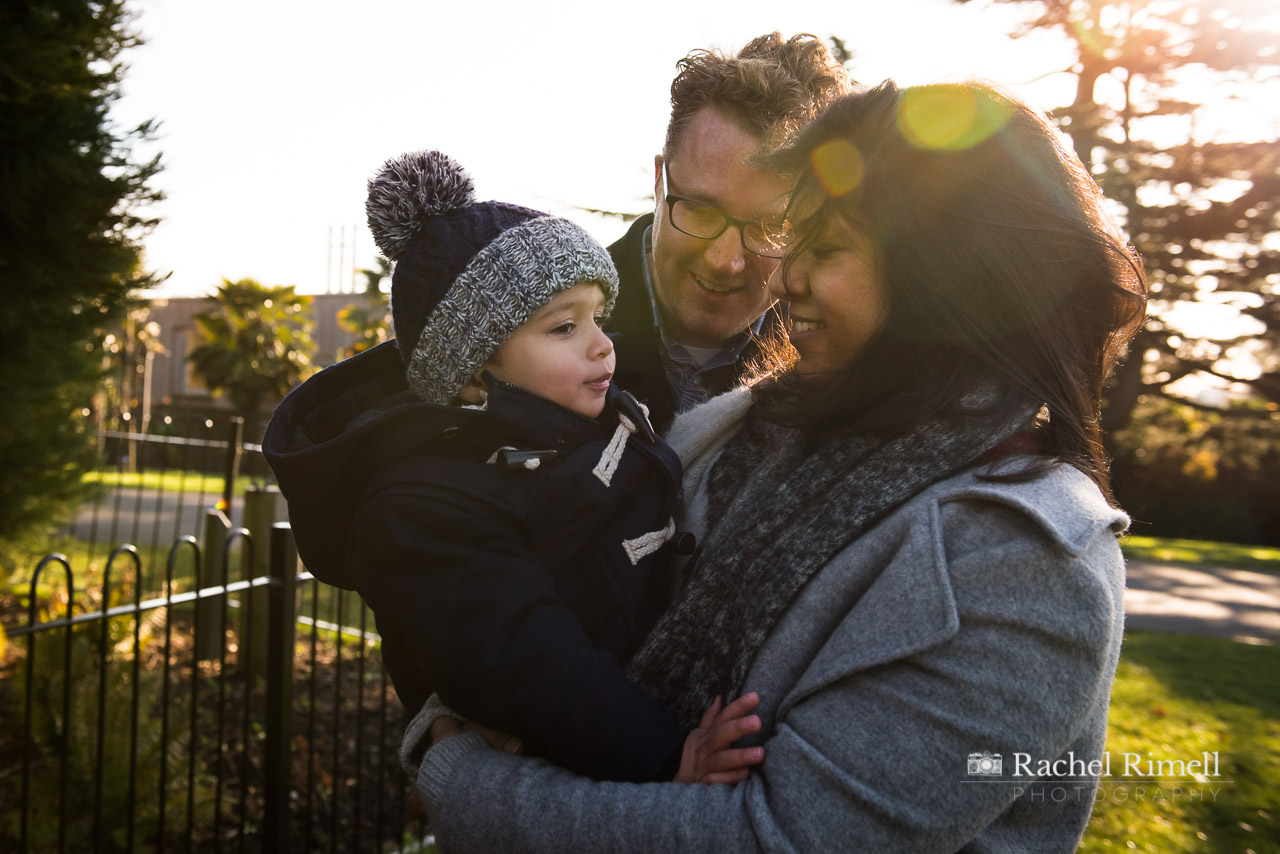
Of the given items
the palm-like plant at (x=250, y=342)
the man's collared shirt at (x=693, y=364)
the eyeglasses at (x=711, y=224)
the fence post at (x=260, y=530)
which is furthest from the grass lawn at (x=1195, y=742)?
the palm-like plant at (x=250, y=342)

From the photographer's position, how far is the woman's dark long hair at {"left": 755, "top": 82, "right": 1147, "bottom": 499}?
130 centimetres

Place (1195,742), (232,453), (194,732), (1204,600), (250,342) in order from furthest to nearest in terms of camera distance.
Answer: (250,342)
(1204,600)
(232,453)
(1195,742)
(194,732)

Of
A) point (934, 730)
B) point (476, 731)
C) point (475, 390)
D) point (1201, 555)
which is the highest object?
point (475, 390)

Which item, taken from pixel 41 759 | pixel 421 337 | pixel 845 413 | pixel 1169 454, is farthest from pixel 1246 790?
pixel 1169 454

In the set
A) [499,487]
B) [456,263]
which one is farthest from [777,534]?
[456,263]

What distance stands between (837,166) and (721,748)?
37.3 inches

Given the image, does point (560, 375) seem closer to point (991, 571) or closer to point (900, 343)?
point (900, 343)

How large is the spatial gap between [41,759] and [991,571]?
491cm

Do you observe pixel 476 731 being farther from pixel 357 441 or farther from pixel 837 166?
pixel 837 166

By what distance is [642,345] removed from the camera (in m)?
2.35

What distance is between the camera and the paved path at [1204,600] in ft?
29.1

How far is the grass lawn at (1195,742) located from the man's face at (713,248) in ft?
11.3

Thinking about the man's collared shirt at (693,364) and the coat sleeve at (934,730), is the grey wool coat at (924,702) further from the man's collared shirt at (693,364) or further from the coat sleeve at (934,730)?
the man's collared shirt at (693,364)

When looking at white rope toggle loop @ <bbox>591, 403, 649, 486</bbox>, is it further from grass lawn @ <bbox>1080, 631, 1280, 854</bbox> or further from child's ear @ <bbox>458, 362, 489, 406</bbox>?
grass lawn @ <bbox>1080, 631, 1280, 854</bbox>
